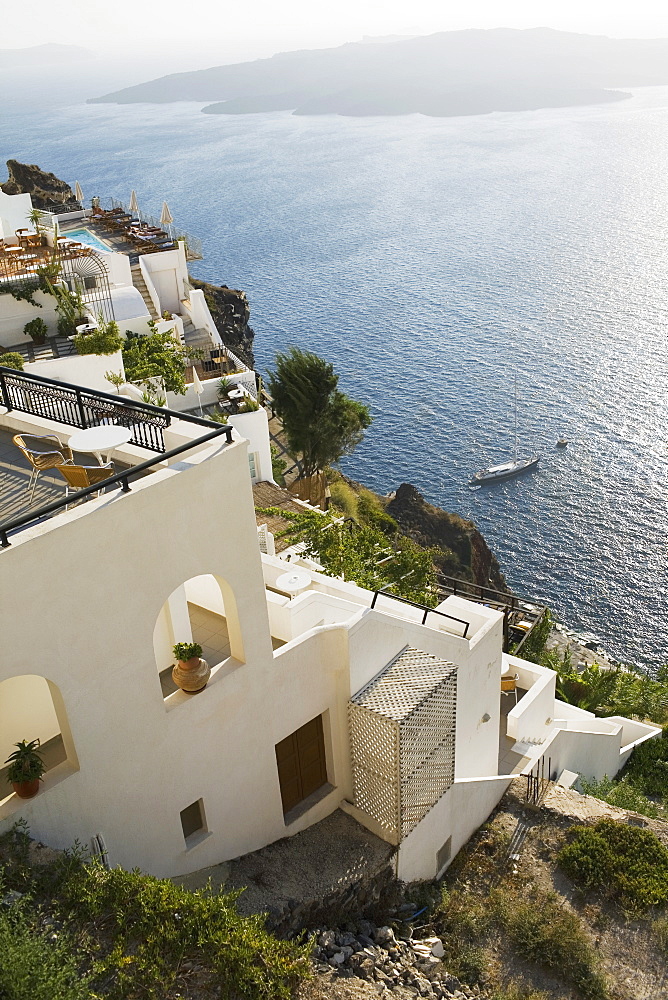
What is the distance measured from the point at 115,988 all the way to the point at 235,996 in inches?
49.8

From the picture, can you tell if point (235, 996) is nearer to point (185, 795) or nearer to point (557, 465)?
point (185, 795)

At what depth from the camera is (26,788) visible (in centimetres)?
884

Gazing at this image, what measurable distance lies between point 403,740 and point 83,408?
692 centimetres

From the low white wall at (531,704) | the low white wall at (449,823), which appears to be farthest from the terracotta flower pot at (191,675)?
the low white wall at (531,704)

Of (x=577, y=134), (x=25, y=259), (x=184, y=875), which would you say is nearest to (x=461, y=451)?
(x=25, y=259)

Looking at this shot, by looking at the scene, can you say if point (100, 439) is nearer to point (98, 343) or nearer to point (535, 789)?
point (535, 789)

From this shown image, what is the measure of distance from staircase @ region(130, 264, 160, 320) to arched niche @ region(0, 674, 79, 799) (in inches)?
1016

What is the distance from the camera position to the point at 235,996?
8.30 metres

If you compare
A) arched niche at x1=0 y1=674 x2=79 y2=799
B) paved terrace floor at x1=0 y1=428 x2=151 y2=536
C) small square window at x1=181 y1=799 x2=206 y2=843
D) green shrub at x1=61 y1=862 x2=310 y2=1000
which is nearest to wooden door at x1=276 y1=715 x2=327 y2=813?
small square window at x1=181 y1=799 x2=206 y2=843

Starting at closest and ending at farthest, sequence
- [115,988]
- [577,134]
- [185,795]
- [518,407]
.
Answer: [115,988] < [185,795] < [518,407] < [577,134]

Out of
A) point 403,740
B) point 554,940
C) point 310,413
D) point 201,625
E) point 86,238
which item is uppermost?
point 86,238

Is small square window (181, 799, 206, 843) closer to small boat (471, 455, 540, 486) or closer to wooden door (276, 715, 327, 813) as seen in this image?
wooden door (276, 715, 327, 813)

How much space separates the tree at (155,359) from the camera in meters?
28.2

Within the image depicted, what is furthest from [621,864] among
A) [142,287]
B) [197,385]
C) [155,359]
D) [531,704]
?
[142,287]
